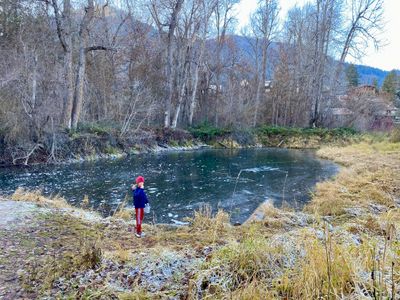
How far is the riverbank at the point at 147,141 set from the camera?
1566 centimetres

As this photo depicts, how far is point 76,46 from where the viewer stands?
21.8 metres

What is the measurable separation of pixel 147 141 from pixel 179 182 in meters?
10.9

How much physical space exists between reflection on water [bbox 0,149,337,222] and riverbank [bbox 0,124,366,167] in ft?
4.27

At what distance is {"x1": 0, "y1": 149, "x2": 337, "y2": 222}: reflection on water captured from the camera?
955 centimetres

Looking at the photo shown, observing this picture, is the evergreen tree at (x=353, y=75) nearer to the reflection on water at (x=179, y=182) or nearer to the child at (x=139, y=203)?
the reflection on water at (x=179, y=182)

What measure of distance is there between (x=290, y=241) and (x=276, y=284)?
905 millimetres

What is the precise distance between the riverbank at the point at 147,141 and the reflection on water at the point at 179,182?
1303 millimetres

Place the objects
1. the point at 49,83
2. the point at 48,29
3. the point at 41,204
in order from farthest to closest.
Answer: the point at 48,29 → the point at 49,83 → the point at 41,204

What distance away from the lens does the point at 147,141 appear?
23234 millimetres

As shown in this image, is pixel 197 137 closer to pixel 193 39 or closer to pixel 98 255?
pixel 193 39

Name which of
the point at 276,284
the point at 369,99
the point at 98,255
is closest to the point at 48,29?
the point at 98,255

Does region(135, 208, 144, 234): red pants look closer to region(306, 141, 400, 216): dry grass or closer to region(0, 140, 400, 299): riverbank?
region(0, 140, 400, 299): riverbank

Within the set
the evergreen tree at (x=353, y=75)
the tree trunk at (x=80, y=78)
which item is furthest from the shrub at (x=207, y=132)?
the evergreen tree at (x=353, y=75)

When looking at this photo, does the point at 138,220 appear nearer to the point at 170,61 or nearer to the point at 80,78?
the point at 80,78
